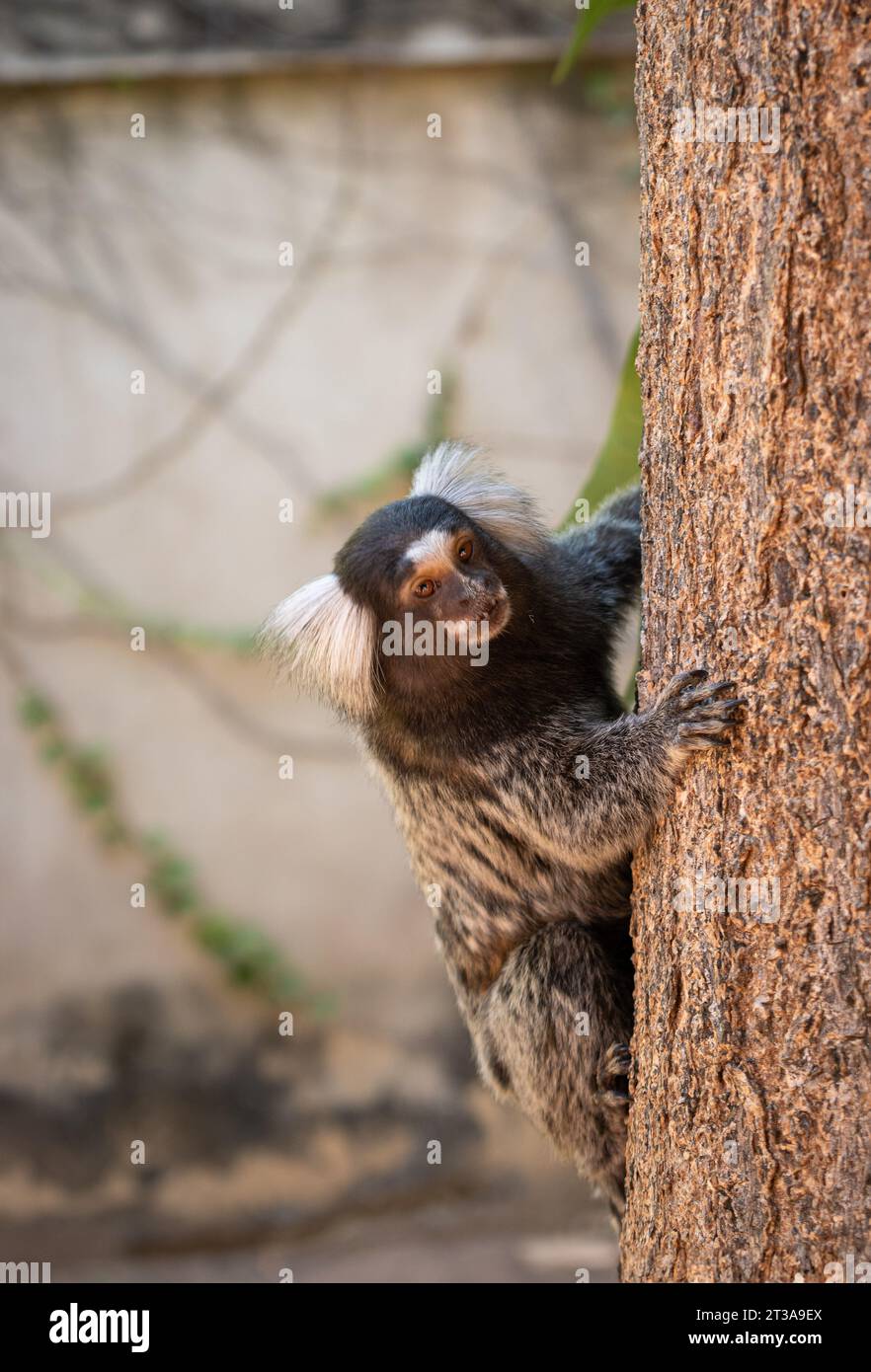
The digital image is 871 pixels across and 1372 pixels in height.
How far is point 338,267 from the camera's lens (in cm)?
686

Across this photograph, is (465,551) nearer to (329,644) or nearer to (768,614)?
(329,644)

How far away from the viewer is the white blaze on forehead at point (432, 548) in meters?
3.32

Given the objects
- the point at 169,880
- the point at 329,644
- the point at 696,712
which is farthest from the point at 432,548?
the point at 169,880

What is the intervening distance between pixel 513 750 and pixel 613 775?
0.40 metres

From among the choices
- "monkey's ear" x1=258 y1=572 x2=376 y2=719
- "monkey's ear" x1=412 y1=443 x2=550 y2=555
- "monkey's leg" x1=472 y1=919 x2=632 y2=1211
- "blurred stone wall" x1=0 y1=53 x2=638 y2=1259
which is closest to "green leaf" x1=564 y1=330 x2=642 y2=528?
"monkey's ear" x1=412 y1=443 x2=550 y2=555

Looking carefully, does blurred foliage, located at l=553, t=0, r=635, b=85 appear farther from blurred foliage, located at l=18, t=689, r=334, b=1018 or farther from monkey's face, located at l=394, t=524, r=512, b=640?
blurred foliage, located at l=18, t=689, r=334, b=1018

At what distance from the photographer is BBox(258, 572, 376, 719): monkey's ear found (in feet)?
11.4

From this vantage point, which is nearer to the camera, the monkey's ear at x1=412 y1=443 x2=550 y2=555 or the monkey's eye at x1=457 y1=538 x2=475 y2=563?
the monkey's eye at x1=457 y1=538 x2=475 y2=563

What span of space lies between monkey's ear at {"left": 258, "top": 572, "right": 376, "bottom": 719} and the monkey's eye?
1.01 ft

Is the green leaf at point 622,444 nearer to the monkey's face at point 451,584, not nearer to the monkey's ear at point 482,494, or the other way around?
the monkey's face at point 451,584

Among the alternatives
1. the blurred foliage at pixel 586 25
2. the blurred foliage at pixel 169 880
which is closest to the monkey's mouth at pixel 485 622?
the blurred foliage at pixel 586 25

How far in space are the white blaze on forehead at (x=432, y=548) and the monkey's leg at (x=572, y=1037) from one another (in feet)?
3.34

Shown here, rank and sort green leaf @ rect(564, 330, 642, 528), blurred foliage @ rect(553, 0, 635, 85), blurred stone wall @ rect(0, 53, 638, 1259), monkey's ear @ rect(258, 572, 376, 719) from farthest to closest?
blurred stone wall @ rect(0, 53, 638, 1259) → monkey's ear @ rect(258, 572, 376, 719) → green leaf @ rect(564, 330, 642, 528) → blurred foliage @ rect(553, 0, 635, 85)

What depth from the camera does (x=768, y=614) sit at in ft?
7.22
